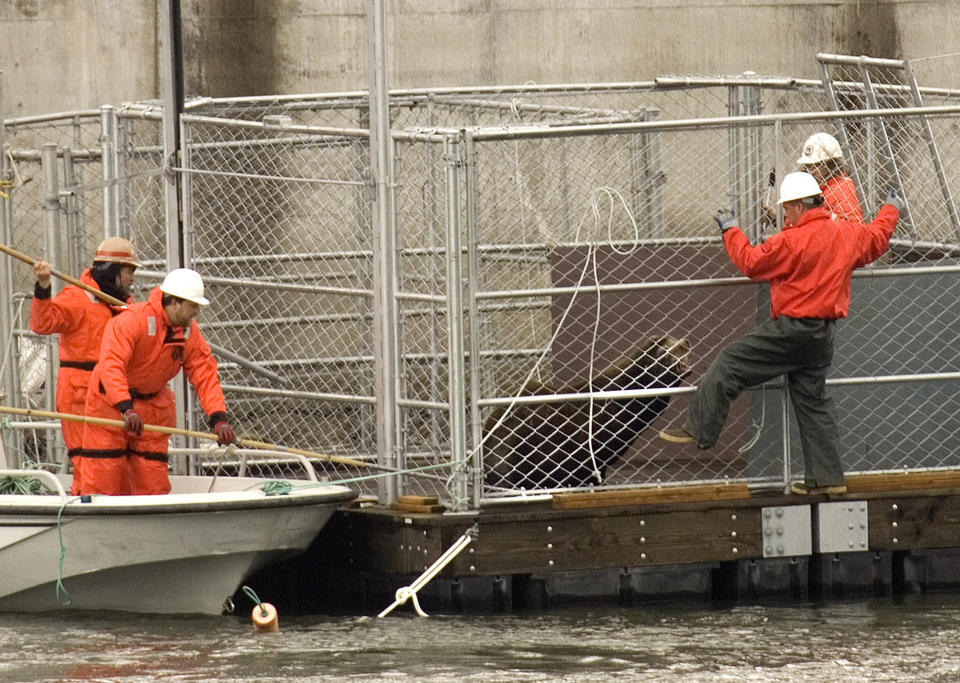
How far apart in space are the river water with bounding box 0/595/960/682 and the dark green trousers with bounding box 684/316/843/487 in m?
1.00

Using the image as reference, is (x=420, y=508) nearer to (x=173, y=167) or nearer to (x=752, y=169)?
(x=173, y=167)

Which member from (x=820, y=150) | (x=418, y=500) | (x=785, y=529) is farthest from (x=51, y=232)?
(x=785, y=529)

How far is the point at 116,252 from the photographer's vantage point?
1082 cm

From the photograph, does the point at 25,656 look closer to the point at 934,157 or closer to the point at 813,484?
the point at 813,484

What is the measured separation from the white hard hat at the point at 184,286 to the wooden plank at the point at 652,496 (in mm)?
2300

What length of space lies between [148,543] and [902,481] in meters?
4.31

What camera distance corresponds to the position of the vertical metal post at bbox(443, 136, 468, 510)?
389 inches

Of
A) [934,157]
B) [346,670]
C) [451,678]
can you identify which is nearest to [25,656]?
[346,670]

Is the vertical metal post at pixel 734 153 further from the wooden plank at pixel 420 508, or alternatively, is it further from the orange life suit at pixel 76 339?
the orange life suit at pixel 76 339

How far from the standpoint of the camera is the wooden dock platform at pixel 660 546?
33.0 ft

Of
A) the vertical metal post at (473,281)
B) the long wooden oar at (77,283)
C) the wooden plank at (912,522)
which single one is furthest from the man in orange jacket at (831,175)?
the long wooden oar at (77,283)

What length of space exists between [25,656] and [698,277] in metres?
4.26

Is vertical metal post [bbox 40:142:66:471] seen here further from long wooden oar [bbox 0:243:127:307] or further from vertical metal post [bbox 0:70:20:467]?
long wooden oar [bbox 0:243:127:307]

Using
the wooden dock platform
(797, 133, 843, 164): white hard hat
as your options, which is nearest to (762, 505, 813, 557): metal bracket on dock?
the wooden dock platform
